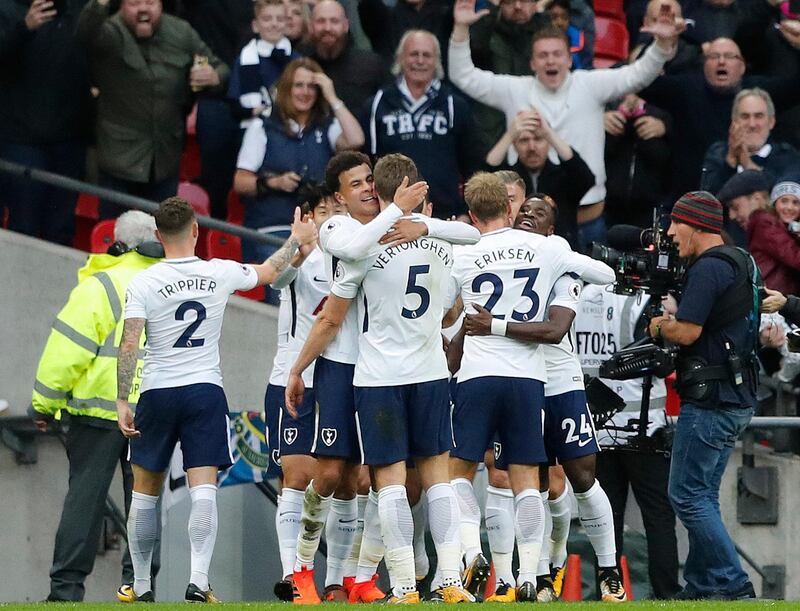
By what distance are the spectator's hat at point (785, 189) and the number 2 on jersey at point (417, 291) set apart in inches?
180

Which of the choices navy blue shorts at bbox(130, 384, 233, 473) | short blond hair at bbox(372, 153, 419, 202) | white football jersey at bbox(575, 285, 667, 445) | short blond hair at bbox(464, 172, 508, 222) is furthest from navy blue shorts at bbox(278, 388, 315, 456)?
white football jersey at bbox(575, 285, 667, 445)

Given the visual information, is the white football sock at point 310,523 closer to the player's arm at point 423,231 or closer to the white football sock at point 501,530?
the white football sock at point 501,530

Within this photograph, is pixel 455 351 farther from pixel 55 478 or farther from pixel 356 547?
pixel 55 478

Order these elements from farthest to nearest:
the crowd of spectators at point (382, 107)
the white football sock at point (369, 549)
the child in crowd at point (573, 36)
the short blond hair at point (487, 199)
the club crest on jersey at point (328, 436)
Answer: the child in crowd at point (573, 36) → the crowd of spectators at point (382, 107) → the white football sock at point (369, 549) → the short blond hair at point (487, 199) → the club crest on jersey at point (328, 436)

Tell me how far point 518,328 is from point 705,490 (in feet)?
4.51

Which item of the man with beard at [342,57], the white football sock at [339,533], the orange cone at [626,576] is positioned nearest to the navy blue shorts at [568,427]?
the white football sock at [339,533]

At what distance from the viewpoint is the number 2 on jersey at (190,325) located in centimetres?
1002

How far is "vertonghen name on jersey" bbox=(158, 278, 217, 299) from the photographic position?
9.95 meters

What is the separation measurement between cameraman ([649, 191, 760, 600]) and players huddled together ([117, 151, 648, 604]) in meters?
0.47

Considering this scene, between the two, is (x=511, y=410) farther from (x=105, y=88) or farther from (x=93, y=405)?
(x=105, y=88)

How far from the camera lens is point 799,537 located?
42.9 ft

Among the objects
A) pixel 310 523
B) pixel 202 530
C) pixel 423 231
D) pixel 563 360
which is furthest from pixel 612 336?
pixel 202 530

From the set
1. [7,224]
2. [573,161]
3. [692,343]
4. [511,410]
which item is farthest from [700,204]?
[7,224]

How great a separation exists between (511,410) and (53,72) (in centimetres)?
557
